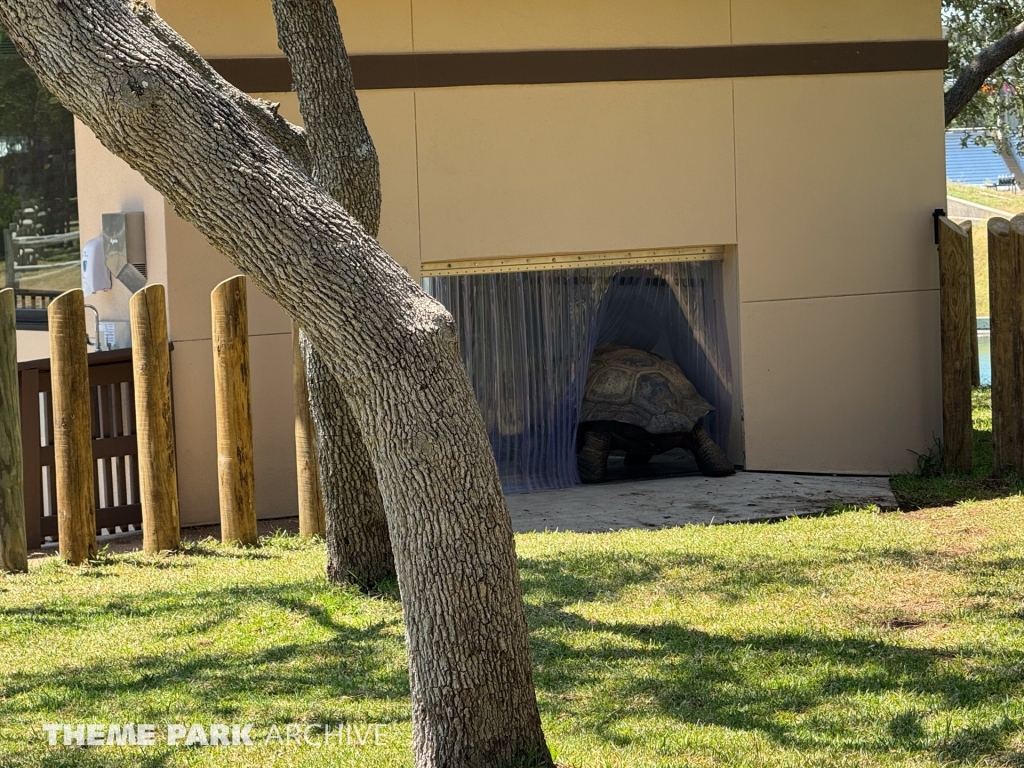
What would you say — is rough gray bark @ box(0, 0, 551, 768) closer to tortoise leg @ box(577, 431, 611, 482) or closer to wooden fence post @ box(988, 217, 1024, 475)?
tortoise leg @ box(577, 431, 611, 482)

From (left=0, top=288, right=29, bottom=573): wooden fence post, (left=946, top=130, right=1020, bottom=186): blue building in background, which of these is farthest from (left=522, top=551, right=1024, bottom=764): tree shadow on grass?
(left=946, top=130, right=1020, bottom=186): blue building in background

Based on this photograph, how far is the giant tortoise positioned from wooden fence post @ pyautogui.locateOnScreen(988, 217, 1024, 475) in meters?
2.16

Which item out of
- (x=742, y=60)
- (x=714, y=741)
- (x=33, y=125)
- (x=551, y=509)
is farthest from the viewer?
(x=33, y=125)

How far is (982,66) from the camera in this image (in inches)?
504

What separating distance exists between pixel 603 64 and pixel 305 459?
4.11 m

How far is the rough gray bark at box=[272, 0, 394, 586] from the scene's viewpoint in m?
6.02

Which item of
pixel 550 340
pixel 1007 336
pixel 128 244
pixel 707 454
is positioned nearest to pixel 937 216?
pixel 1007 336

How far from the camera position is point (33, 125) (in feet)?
42.5

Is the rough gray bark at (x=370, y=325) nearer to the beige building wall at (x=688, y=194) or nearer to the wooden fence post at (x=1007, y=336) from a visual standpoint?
the beige building wall at (x=688, y=194)

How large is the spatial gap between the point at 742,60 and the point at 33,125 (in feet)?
25.1

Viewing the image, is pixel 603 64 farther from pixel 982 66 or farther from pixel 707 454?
pixel 982 66

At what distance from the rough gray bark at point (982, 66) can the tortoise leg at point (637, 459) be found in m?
5.51

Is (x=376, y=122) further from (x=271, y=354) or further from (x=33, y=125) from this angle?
(x=33, y=125)

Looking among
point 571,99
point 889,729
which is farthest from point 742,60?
point 889,729
